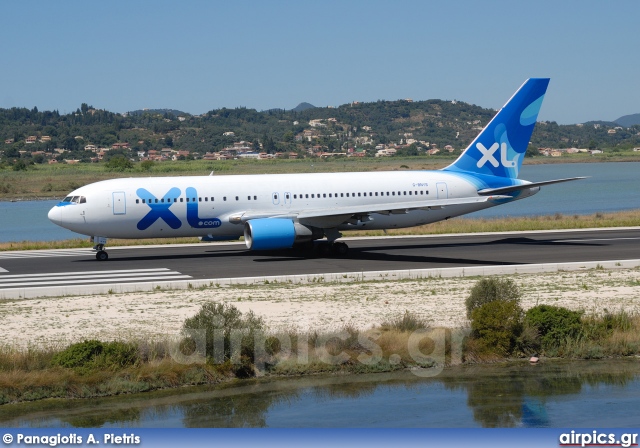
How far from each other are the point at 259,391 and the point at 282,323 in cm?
478

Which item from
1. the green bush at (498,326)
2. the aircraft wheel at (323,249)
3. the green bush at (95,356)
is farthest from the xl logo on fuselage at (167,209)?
the green bush at (498,326)

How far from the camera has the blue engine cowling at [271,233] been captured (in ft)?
117

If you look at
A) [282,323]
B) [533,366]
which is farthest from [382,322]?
[533,366]

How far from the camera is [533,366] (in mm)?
20625

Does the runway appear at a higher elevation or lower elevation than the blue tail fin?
lower

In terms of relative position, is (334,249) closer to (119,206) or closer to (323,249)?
(323,249)

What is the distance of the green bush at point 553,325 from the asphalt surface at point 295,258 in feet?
38.7

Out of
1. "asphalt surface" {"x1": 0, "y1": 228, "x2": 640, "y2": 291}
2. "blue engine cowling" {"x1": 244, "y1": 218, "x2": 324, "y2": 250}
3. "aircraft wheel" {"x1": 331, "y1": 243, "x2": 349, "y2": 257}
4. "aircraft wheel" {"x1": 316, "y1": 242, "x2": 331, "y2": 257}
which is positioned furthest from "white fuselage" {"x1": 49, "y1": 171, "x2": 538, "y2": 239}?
"asphalt surface" {"x1": 0, "y1": 228, "x2": 640, "y2": 291}

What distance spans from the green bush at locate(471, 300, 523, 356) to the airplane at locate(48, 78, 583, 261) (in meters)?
15.2

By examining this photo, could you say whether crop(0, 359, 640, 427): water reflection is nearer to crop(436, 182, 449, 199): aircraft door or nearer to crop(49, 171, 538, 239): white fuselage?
crop(49, 171, 538, 239): white fuselage

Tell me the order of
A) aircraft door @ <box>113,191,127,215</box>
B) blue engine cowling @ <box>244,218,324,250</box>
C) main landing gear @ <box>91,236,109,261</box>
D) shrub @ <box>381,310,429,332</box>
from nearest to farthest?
shrub @ <box>381,310,429,332</box>
blue engine cowling @ <box>244,218,324,250</box>
aircraft door @ <box>113,191,127,215</box>
main landing gear @ <box>91,236,109,261</box>

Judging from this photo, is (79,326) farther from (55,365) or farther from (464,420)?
(464,420)
